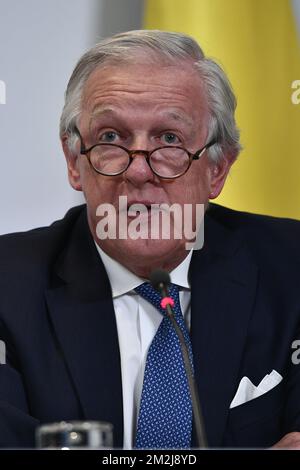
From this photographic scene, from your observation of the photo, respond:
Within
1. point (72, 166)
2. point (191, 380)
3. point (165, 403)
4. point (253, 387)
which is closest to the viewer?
point (191, 380)

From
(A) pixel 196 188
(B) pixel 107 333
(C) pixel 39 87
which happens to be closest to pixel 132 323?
(B) pixel 107 333

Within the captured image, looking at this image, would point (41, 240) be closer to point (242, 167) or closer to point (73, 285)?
point (73, 285)

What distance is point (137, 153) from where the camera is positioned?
1807 mm

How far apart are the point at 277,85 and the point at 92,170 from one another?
651 millimetres

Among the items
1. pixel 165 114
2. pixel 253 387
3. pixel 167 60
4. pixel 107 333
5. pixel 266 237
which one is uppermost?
pixel 167 60

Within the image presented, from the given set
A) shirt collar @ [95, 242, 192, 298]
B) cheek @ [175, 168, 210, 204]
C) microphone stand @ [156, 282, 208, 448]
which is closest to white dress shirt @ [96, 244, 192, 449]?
shirt collar @ [95, 242, 192, 298]

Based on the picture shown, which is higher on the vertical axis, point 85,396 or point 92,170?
point 92,170

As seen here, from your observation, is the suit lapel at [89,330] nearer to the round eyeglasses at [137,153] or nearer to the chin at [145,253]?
the chin at [145,253]

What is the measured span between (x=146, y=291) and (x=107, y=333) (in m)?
0.12

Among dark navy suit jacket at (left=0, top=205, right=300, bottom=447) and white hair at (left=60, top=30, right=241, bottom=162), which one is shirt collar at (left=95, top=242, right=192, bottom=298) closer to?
dark navy suit jacket at (left=0, top=205, right=300, bottom=447)

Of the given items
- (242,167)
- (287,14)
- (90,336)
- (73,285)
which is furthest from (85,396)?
(287,14)

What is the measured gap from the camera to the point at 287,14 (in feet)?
7.55

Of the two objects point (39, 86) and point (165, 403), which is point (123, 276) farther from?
point (39, 86)

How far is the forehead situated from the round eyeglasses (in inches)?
3.2
